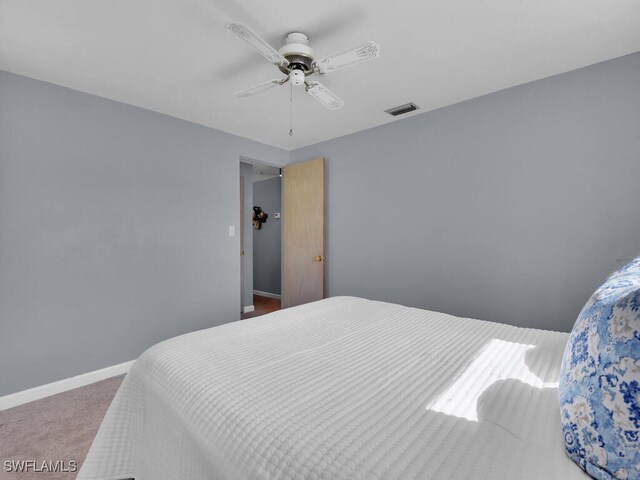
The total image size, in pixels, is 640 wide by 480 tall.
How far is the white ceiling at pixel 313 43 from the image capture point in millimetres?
1589

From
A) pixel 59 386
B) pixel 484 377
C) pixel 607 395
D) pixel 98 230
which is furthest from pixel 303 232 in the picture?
pixel 607 395

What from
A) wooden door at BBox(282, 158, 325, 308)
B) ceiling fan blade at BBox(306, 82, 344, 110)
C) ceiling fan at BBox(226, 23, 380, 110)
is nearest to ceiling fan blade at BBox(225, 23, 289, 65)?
ceiling fan at BBox(226, 23, 380, 110)

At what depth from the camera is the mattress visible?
71 cm

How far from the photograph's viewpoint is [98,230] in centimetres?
256

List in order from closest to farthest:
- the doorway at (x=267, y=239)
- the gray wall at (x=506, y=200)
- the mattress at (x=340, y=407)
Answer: the mattress at (x=340, y=407) → the gray wall at (x=506, y=200) → the doorway at (x=267, y=239)

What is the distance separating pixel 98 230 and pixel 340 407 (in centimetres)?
266

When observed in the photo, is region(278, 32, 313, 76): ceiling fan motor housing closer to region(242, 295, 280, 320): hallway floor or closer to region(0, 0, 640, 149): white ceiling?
region(0, 0, 640, 149): white ceiling

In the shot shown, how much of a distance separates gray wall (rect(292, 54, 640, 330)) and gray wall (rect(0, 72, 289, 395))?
172 cm

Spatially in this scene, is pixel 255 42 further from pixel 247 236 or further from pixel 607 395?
pixel 247 236

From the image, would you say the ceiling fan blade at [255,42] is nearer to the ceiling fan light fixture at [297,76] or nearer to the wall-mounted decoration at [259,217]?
the ceiling fan light fixture at [297,76]

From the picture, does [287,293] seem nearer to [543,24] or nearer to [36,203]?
[36,203]

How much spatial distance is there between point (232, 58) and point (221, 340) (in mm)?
1844

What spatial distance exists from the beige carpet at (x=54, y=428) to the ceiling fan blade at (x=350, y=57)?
2.63 metres

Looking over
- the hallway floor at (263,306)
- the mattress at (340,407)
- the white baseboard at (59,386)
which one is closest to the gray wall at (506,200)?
the mattress at (340,407)
